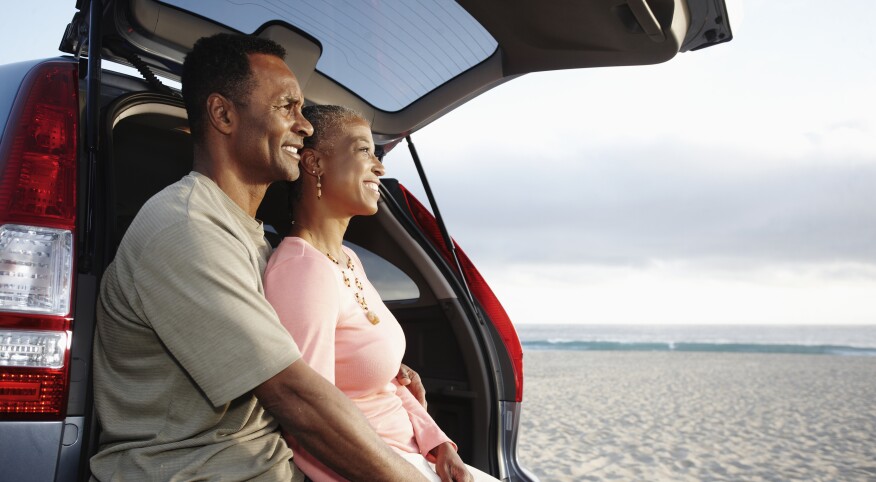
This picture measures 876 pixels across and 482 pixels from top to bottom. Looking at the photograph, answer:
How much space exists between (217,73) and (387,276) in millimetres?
1418

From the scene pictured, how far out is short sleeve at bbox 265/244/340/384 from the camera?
1705mm

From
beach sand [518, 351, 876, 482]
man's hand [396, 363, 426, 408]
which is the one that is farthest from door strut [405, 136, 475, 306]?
beach sand [518, 351, 876, 482]

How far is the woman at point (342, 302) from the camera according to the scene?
1744mm

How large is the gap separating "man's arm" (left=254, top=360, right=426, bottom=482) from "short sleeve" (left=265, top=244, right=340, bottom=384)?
0.74ft

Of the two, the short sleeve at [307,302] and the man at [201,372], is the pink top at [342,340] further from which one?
the man at [201,372]

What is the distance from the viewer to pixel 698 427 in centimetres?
907

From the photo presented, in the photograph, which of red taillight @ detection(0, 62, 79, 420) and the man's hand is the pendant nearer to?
the man's hand

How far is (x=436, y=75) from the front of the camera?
248 centimetres

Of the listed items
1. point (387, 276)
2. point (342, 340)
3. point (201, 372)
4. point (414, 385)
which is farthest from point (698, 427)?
point (201, 372)

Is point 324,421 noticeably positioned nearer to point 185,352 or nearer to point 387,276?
point 185,352

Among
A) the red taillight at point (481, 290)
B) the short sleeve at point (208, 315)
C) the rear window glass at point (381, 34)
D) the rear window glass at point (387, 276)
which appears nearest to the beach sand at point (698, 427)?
the rear window glass at point (387, 276)

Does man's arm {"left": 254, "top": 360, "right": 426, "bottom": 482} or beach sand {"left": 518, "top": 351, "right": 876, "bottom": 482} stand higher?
man's arm {"left": 254, "top": 360, "right": 426, "bottom": 482}

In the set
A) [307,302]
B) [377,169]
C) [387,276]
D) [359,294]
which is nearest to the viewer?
[307,302]

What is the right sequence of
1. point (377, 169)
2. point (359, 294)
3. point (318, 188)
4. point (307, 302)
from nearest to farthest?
point (307, 302), point (359, 294), point (318, 188), point (377, 169)
